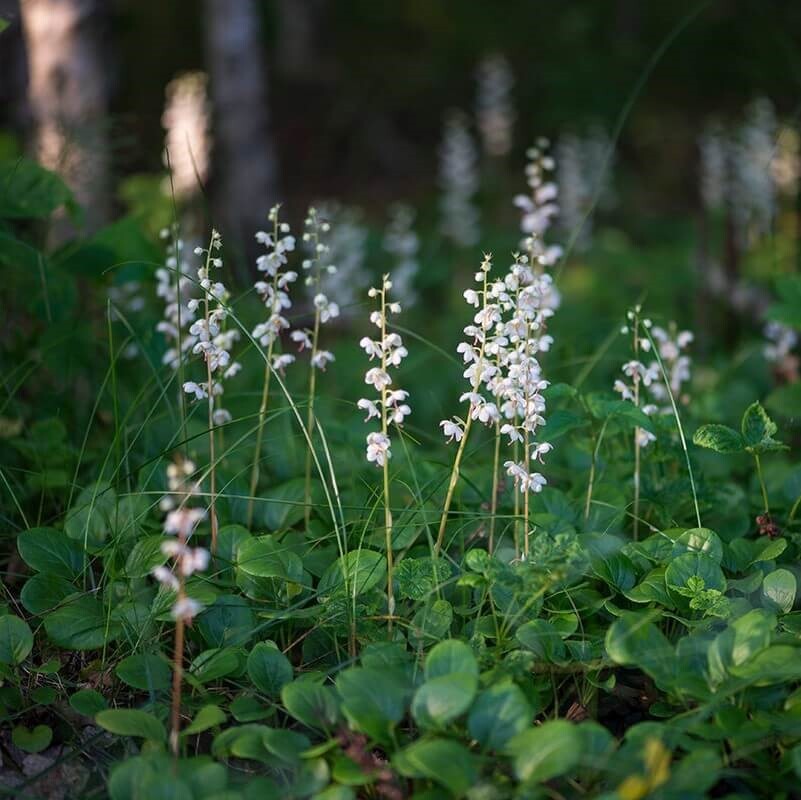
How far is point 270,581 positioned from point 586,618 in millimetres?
775

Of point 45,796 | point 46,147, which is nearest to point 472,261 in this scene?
point 46,147

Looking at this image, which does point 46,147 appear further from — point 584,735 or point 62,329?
point 584,735

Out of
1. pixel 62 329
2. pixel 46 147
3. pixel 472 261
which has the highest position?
pixel 46 147

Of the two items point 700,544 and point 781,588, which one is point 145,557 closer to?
point 700,544

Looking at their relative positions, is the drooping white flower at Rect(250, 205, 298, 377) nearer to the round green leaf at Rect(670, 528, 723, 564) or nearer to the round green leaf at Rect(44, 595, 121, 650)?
the round green leaf at Rect(44, 595, 121, 650)

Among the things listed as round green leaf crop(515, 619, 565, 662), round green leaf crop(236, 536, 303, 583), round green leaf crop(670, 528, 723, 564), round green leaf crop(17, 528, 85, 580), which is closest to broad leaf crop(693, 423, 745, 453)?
round green leaf crop(670, 528, 723, 564)

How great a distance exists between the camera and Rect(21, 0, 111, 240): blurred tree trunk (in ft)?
16.9

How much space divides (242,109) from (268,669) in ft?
20.8

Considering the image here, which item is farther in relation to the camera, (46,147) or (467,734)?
(46,147)

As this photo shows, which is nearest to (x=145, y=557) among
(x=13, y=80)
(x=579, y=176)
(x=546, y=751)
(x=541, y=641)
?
(x=541, y=641)

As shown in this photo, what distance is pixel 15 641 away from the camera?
90.6 inches

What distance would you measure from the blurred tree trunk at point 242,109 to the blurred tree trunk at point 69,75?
2.40 metres

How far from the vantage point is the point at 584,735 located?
1.90m

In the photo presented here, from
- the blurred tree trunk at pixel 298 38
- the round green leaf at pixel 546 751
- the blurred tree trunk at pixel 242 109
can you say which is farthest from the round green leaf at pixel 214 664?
the blurred tree trunk at pixel 298 38
